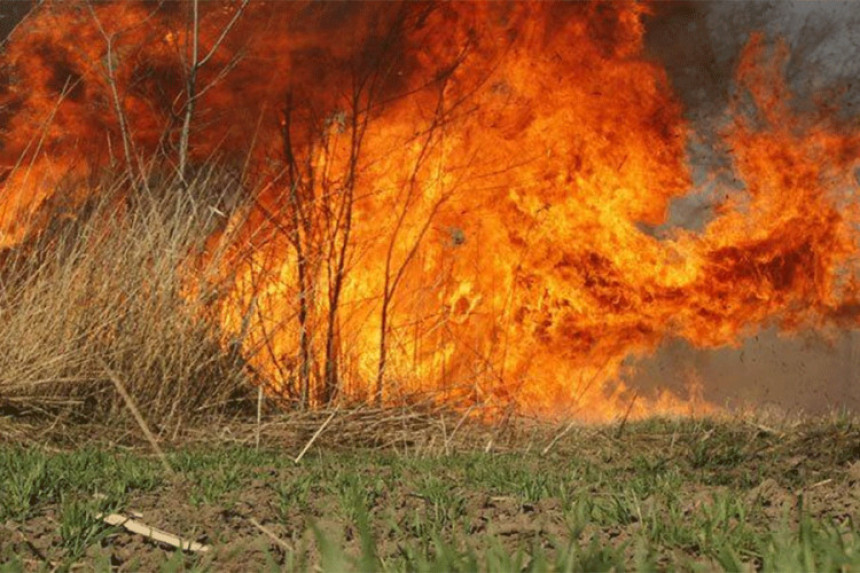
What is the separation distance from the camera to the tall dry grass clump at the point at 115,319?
18.8 feet

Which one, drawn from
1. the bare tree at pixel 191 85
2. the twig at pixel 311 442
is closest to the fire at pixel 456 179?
the bare tree at pixel 191 85

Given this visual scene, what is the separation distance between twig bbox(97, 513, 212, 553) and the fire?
11.3 feet

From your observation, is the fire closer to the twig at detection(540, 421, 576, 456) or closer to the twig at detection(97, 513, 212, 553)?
the twig at detection(540, 421, 576, 456)

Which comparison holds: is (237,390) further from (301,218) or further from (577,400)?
(577,400)

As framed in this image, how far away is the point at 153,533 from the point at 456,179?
5.80m

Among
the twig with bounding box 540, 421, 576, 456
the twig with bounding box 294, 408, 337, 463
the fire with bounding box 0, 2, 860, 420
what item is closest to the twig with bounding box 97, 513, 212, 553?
the twig with bounding box 294, 408, 337, 463

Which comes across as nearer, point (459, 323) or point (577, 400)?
point (577, 400)

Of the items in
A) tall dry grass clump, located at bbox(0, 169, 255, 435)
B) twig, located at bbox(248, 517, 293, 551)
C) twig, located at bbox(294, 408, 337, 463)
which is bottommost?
twig, located at bbox(248, 517, 293, 551)

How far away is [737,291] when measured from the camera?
9.66 meters

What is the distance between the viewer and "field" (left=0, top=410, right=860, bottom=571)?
7.63ft

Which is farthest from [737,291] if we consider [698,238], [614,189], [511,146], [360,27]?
[360,27]

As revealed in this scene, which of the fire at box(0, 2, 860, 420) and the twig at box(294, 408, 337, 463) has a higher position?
the fire at box(0, 2, 860, 420)

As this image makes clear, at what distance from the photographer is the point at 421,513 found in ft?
10.1

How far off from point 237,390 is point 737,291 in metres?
5.03
